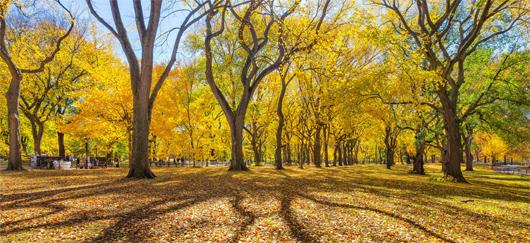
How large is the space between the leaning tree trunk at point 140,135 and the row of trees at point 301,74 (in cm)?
5

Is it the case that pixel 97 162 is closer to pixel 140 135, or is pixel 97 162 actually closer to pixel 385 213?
pixel 140 135

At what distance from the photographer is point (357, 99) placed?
1861cm

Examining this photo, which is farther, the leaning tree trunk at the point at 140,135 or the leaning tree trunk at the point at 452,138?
the leaning tree trunk at the point at 452,138

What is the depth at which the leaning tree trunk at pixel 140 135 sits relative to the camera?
14.0 metres

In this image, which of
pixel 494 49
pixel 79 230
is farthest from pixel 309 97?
pixel 79 230

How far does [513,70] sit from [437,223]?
17.2 metres

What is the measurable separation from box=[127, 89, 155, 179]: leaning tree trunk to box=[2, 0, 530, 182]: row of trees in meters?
0.05

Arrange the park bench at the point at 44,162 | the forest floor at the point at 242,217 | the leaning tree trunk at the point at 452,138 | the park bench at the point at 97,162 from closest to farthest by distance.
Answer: the forest floor at the point at 242,217
the leaning tree trunk at the point at 452,138
the park bench at the point at 44,162
the park bench at the point at 97,162

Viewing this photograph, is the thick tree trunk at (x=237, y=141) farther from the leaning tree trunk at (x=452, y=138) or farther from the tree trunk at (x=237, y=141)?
the leaning tree trunk at (x=452, y=138)

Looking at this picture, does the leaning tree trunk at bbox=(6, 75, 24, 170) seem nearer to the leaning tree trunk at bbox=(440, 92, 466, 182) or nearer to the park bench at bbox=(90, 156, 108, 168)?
the park bench at bbox=(90, 156, 108, 168)

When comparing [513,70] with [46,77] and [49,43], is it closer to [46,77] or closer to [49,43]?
[49,43]

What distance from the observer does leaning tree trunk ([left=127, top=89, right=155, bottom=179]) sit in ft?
45.8

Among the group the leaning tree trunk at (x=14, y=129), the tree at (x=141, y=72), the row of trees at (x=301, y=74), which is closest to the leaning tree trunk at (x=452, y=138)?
the row of trees at (x=301, y=74)

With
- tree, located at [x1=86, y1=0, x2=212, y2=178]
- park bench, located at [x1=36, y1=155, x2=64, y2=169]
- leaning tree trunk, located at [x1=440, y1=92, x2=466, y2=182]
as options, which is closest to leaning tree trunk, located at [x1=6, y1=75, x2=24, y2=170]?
park bench, located at [x1=36, y1=155, x2=64, y2=169]
